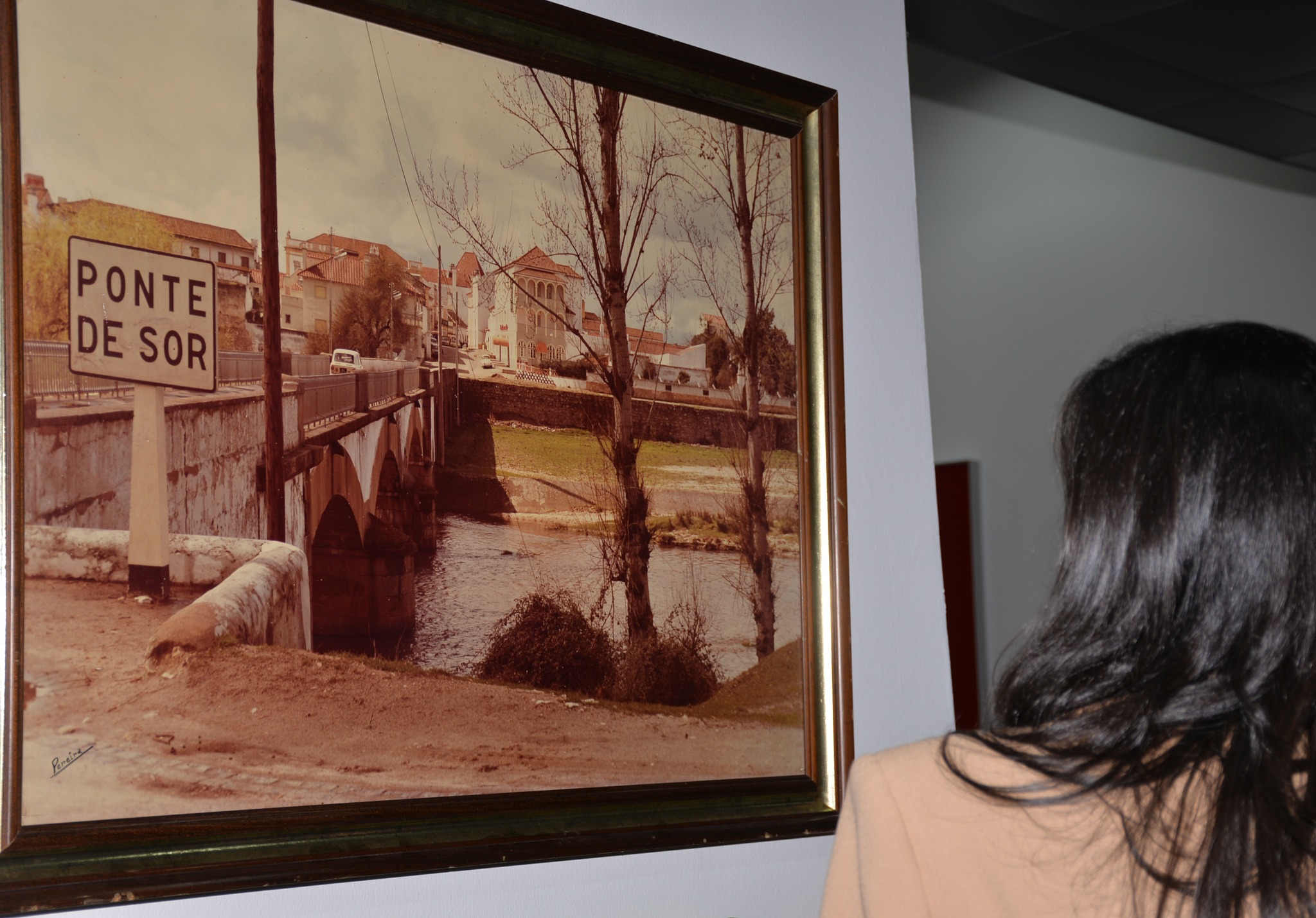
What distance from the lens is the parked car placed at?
1345mm

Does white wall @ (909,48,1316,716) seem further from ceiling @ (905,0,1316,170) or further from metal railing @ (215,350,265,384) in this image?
metal railing @ (215,350,265,384)

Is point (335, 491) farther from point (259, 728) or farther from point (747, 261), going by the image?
point (747, 261)

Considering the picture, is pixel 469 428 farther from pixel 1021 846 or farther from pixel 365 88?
pixel 1021 846

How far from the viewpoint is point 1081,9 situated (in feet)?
8.85

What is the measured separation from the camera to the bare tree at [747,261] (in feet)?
5.77

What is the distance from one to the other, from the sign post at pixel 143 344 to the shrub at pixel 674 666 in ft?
2.21

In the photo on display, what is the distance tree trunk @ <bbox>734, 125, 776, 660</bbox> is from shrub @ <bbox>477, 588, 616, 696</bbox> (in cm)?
31

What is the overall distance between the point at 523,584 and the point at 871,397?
84cm

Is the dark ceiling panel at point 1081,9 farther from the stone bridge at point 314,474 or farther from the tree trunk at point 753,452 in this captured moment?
the stone bridge at point 314,474

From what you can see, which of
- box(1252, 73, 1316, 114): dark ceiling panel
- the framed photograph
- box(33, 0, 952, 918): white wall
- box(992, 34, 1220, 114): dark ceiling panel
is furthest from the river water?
box(1252, 73, 1316, 114): dark ceiling panel

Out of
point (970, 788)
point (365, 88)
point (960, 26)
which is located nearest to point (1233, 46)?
point (960, 26)

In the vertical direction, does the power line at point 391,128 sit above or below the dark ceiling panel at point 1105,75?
below

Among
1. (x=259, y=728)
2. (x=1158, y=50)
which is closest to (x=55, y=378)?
(x=259, y=728)

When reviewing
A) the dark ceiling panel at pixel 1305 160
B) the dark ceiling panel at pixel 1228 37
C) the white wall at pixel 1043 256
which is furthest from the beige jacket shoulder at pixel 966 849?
the dark ceiling panel at pixel 1305 160
